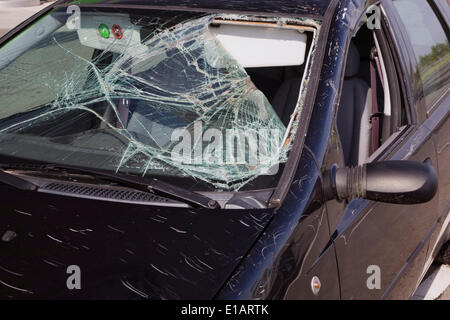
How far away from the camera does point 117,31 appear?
298 cm

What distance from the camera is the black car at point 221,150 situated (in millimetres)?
2016

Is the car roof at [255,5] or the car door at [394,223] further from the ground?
the car roof at [255,5]

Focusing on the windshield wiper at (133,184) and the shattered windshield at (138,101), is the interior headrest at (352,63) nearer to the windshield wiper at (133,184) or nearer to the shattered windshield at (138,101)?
the shattered windshield at (138,101)

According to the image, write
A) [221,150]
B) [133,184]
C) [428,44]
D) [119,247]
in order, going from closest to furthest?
1. [119,247]
2. [133,184]
3. [221,150]
4. [428,44]

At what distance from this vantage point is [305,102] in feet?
7.95

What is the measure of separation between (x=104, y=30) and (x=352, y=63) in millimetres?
1094

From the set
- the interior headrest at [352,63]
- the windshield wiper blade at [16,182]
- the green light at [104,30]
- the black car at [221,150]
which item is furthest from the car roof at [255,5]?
the windshield wiper blade at [16,182]

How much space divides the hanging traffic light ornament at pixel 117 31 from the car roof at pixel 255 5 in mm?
97

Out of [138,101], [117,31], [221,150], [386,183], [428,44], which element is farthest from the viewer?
[428,44]

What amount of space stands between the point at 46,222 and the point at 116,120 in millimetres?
727

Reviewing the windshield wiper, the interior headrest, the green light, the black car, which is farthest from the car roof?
the windshield wiper

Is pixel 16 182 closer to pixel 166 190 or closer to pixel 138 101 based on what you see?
pixel 166 190

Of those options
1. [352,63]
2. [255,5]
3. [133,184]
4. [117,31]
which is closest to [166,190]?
[133,184]

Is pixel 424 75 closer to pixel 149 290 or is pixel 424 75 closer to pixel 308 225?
pixel 308 225
